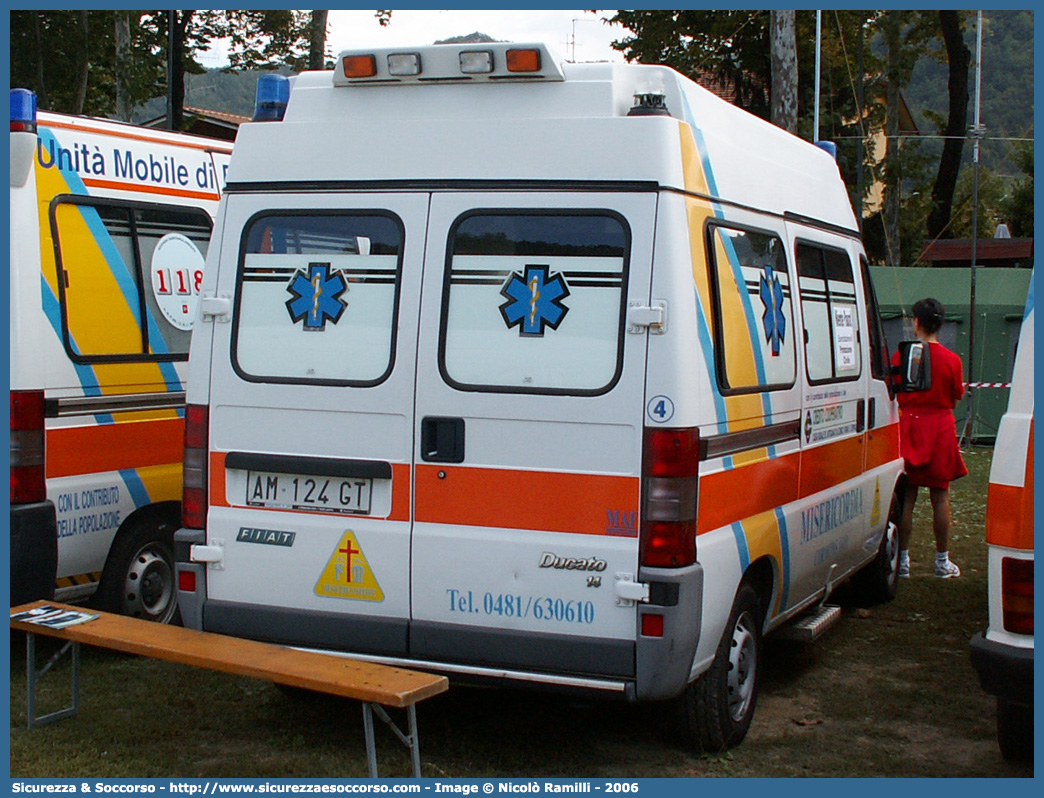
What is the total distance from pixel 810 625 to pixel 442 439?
→ 2302mm

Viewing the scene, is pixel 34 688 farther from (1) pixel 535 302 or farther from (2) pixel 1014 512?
(2) pixel 1014 512

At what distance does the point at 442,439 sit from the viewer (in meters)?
4.48

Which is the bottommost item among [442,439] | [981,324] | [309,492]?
[309,492]

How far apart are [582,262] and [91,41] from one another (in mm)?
24932

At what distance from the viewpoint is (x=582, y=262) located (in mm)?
4355

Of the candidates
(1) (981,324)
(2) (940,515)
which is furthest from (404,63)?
(1) (981,324)

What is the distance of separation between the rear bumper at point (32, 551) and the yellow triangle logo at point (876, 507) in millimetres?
4254

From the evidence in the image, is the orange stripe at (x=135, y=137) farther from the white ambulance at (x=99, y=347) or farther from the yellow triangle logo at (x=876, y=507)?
the yellow triangle logo at (x=876, y=507)

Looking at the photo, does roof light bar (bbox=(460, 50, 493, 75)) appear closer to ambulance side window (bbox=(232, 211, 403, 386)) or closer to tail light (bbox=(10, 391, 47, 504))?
ambulance side window (bbox=(232, 211, 403, 386))

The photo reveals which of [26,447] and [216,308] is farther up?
[216,308]

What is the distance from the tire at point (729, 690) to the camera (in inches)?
184

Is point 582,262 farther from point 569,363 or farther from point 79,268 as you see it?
point 79,268

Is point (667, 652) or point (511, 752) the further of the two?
point (511, 752)

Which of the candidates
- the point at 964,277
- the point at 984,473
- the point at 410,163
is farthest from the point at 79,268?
the point at 964,277
